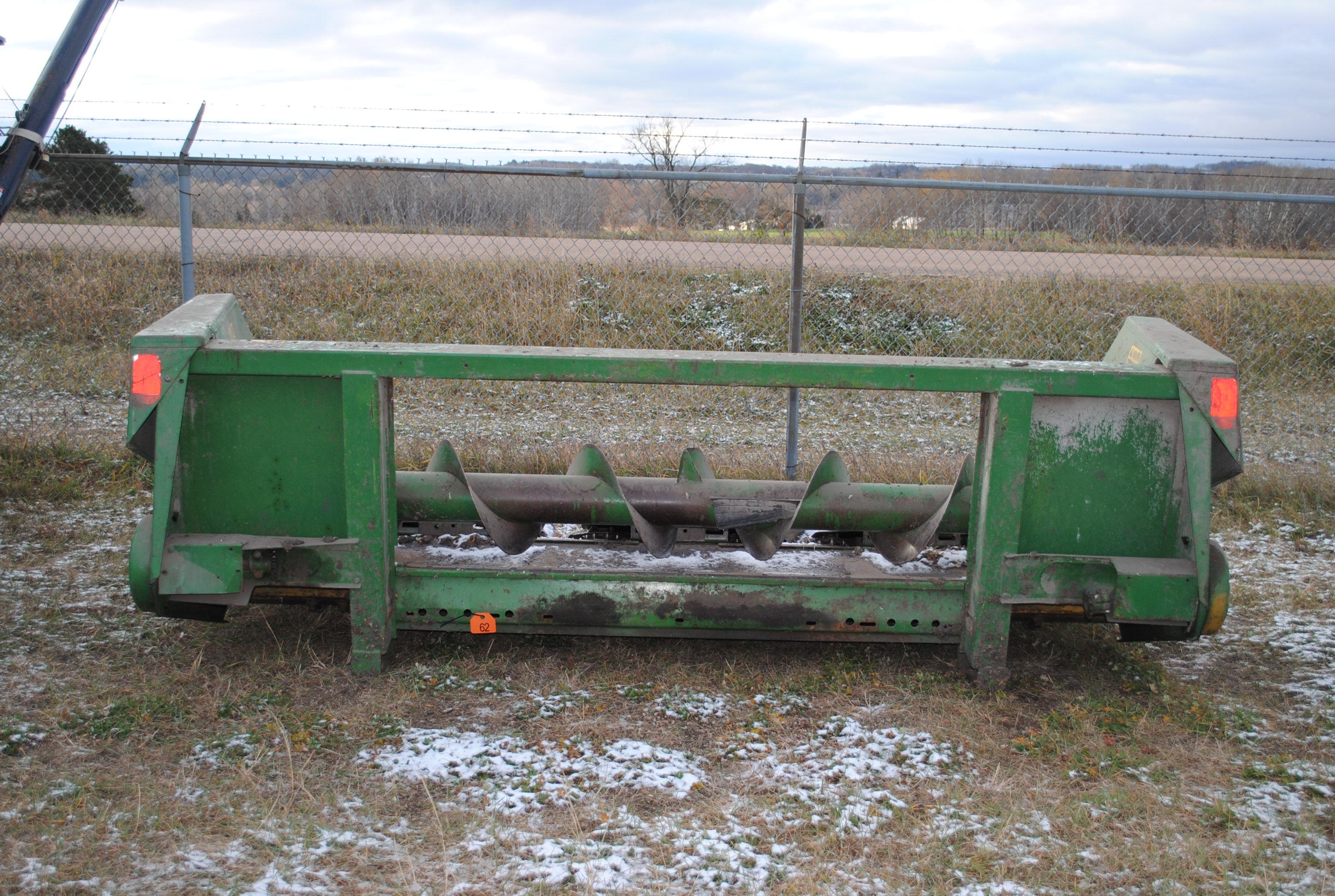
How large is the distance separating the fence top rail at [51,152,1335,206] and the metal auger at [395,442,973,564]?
162cm

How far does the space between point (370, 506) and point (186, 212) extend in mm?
2830

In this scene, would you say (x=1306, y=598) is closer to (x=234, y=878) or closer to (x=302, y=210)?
(x=234, y=878)

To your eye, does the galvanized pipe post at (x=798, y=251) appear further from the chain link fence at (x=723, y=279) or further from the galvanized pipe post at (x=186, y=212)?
the galvanized pipe post at (x=186, y=212)

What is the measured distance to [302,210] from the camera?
8086mm

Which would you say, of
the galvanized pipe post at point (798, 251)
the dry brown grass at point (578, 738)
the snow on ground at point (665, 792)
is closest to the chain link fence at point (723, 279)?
the galvanized pipe post at point (798, 251)

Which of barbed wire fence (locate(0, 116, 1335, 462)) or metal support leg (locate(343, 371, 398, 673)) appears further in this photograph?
barbed wire fence (locate(0, 116, 1335, 462))

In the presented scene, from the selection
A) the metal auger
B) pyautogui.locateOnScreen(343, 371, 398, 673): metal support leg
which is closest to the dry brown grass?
pyautogui.locateOnScreen(343, 371, 398, 673): metal support leg

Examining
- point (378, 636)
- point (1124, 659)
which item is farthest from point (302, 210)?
point (1124, 659)

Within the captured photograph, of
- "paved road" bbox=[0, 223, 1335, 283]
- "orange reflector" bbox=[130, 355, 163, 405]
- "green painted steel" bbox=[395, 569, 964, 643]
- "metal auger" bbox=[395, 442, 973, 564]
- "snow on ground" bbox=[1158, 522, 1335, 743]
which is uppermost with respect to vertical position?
"paved road" bbox=[0, 223, 1335, 283]

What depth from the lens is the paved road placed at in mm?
8945

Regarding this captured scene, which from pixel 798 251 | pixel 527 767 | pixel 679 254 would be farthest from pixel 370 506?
pixel 679 254

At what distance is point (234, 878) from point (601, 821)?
93 centimetres

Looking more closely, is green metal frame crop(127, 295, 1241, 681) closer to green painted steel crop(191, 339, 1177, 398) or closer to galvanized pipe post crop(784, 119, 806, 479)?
green painted steel crop(191, 339, 1177, 398)

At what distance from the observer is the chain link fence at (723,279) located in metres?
7.54
